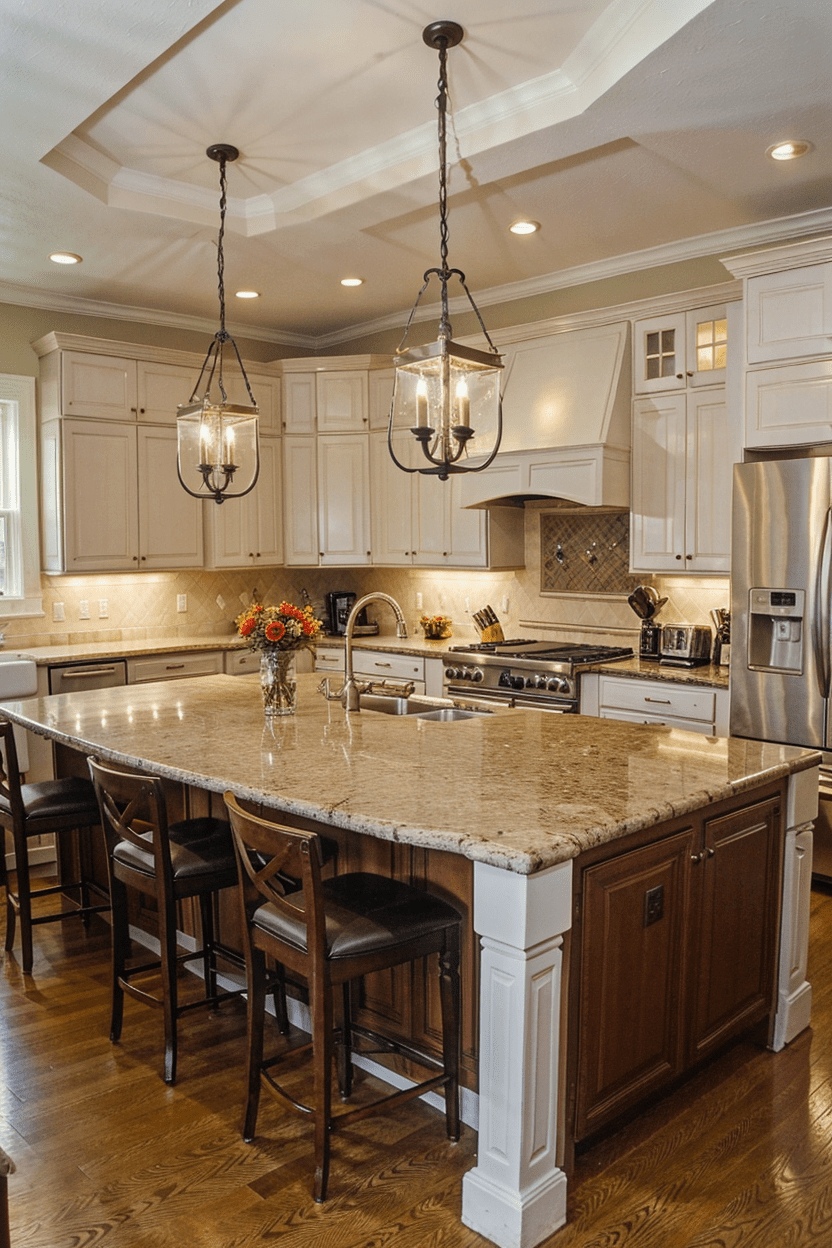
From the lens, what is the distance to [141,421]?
18.3 feet

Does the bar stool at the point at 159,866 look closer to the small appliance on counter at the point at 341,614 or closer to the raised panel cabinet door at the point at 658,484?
the raised panel cabinet door at the point at 658,484

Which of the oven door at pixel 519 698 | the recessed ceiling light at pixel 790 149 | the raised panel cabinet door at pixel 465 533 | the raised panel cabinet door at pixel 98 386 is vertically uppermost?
the recessed ceiling light at pixel 790 149

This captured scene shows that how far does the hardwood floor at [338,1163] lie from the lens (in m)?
2.06

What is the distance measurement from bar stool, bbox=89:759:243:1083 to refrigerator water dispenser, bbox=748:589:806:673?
245 cm

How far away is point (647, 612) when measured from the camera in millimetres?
5078

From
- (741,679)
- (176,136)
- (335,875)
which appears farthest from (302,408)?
(335,875)

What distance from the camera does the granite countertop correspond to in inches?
81.4

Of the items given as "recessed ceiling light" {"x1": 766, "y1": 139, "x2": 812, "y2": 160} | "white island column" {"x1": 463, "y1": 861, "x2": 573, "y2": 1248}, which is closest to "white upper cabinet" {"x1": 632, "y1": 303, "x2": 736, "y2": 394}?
"recessed ceiling light" {"x1": 766, "y1": 139, "x2": 812, "y2": 160}

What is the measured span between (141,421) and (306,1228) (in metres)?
4.57

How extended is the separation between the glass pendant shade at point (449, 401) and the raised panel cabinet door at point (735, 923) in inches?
49.8

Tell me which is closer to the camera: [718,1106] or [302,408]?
[718,1106]

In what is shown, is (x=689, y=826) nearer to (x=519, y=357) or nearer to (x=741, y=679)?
(x=741, y=679)

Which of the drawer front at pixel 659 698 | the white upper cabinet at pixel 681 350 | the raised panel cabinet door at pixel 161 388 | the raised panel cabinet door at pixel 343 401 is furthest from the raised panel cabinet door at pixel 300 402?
the drawer front at pixel 659 698

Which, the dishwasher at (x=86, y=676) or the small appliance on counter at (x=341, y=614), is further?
the small appliance on counter at (x=341, y=614)
